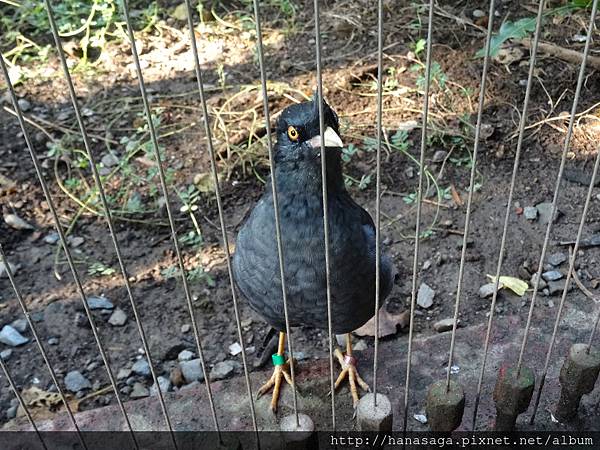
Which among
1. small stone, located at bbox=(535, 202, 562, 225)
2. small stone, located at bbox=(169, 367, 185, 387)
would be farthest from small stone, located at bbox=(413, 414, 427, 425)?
small stone, located at bbox=(535, 202, 562, 225)

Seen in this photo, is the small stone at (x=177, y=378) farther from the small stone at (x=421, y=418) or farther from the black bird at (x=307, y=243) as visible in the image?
the small stone at (x=421, y=418)

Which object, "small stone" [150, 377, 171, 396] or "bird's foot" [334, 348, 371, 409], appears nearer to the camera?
"bird's foot" [334, 348, 371, 409]

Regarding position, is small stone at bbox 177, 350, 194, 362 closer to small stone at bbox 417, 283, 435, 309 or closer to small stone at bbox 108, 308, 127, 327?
small stone at bbox 108, 308, 127, 327

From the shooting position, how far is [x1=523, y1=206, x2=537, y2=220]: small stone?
452cm

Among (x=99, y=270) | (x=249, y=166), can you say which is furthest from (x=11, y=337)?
(x=249, y=166)

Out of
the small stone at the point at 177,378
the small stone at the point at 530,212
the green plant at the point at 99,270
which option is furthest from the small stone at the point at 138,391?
the small stone at the point at 530,212

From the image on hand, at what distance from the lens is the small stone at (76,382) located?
377cm

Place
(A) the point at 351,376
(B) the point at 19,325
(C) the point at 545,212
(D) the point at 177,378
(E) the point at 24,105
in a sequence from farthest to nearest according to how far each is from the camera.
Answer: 1. (E) the point at 24,105
2. (C) the point at 545,212
3. (B) the point at 19,325
4. (D) the point at 177,378
5. (A) the point at 351,376

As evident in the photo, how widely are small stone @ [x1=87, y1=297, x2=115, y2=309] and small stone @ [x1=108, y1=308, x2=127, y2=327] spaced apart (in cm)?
5

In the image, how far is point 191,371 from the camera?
3.80 metres

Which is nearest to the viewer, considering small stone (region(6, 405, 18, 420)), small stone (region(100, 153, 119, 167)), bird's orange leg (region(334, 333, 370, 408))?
bird's orange leg (region(334, 333, 370, 408))

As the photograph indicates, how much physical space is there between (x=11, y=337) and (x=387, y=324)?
2.10 m

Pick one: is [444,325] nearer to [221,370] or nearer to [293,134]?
[221,370]

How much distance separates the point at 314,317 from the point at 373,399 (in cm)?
67
